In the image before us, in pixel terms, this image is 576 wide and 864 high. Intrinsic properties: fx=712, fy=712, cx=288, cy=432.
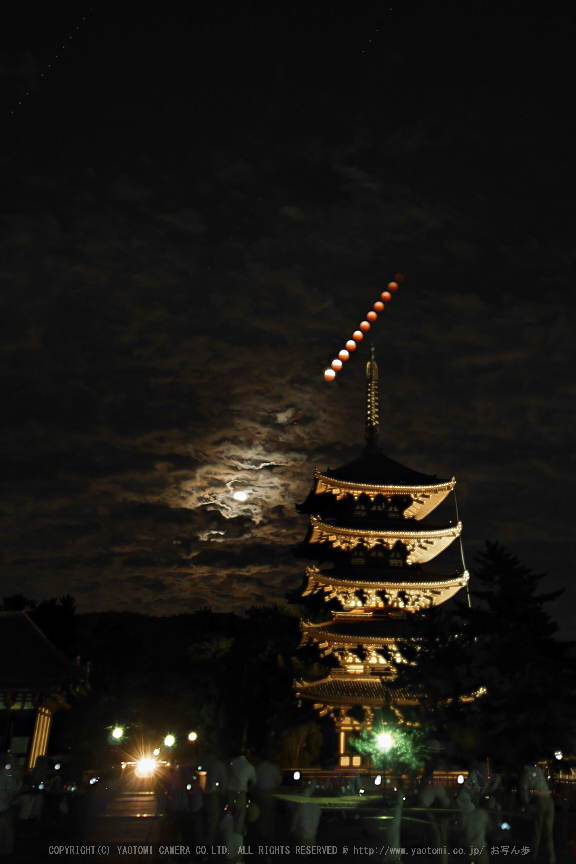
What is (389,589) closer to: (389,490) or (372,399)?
(389,490)

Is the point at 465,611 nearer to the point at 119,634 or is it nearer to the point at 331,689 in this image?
the point at 331,689

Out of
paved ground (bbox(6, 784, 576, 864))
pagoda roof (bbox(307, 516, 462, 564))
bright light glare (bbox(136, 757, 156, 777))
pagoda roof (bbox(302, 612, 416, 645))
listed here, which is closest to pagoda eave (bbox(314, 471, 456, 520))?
pagoda roof (bbox(307, 516, 462, 564))

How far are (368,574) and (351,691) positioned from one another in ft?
21.9

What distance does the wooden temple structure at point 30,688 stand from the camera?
29.8 meters

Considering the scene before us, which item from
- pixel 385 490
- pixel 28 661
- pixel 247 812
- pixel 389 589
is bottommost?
pixel 247 812

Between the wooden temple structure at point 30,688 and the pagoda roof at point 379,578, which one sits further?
the pagoda roof at point 379,578

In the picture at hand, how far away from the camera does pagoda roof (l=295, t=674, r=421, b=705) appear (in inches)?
1335

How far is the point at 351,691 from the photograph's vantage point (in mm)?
35219

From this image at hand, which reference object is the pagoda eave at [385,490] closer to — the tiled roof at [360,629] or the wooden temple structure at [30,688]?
the tiled roof at [360,629]

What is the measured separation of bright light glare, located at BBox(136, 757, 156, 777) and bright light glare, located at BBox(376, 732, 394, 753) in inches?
703

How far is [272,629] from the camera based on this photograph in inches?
2109

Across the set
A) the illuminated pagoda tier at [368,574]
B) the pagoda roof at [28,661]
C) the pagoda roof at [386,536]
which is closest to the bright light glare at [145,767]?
the illuminated pagoda tier at [368,574]

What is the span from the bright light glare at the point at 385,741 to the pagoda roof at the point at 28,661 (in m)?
13.1

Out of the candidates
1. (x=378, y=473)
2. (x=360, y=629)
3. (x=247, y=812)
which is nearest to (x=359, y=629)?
(x=360, y=629)
